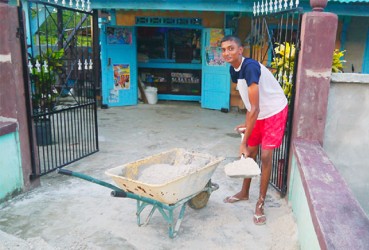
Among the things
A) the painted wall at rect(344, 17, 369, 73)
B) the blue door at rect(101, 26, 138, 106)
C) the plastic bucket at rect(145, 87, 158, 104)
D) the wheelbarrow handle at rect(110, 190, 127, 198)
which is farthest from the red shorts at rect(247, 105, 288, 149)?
the plastic bucket at rect(145, 87, 158, 104)

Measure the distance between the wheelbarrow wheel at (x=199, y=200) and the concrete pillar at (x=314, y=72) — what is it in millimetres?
1216

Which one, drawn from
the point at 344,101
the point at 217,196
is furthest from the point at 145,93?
the point at 344,101

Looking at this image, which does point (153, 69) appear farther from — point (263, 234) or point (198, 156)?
point (263, 234)

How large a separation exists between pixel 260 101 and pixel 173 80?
7357 mm

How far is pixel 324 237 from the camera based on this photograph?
2.11 m

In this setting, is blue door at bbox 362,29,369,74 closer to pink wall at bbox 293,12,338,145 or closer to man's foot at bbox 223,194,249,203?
pink wall at bbox 293,12,338,145

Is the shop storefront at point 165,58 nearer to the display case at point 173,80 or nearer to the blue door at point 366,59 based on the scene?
the display case at point 173,80

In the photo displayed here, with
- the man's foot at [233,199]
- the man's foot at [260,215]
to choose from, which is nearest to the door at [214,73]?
the man's foot at [233,199]

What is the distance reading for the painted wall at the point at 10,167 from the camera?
160 inches

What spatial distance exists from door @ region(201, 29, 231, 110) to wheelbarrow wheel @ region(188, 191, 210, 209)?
571 centimetres

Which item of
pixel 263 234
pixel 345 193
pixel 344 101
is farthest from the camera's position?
pixel 344 101

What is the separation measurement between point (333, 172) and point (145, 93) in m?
8.02

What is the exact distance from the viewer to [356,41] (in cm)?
884

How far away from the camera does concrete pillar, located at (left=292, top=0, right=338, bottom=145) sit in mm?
3650
